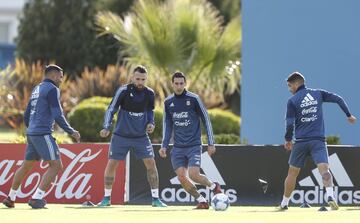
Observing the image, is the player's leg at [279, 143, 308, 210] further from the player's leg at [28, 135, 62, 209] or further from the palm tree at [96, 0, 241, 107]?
the palm tree at [96, 0, 241, 107]

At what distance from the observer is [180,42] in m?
27.2

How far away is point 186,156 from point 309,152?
5.81 feet

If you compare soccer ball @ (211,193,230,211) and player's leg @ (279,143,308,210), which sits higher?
player's leg @ (279,143,308,210)

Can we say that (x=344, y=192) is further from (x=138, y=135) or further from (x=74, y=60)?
(x=74, y=60)

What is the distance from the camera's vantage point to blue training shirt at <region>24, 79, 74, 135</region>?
1479 centimetres

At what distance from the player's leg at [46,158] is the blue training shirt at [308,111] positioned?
3295mm

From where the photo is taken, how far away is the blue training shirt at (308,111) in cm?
1479

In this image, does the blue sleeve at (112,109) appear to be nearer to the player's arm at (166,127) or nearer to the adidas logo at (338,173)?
the player's arm at (166,127)

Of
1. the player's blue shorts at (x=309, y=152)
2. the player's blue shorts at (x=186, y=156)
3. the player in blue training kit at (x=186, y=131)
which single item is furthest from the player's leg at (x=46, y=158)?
the player's blue shorts at (x=309, y=152)

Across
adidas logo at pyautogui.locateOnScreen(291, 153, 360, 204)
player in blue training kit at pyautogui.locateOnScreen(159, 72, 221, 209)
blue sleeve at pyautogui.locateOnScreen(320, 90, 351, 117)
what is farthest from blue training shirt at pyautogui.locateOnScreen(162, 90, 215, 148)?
adidas logo at pyautogui.locateOnScreen(291, 153, 360, 204)

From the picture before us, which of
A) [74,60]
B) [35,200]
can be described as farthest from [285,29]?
[74,60]

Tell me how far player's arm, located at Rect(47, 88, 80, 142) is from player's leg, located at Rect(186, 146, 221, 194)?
5.48 ft

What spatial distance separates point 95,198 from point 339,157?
4.05 metres

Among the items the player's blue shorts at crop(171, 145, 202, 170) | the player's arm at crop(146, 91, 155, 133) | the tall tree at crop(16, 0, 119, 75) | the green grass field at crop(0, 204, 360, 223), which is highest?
the tall tree at crop(16, 0, 119, 75)
